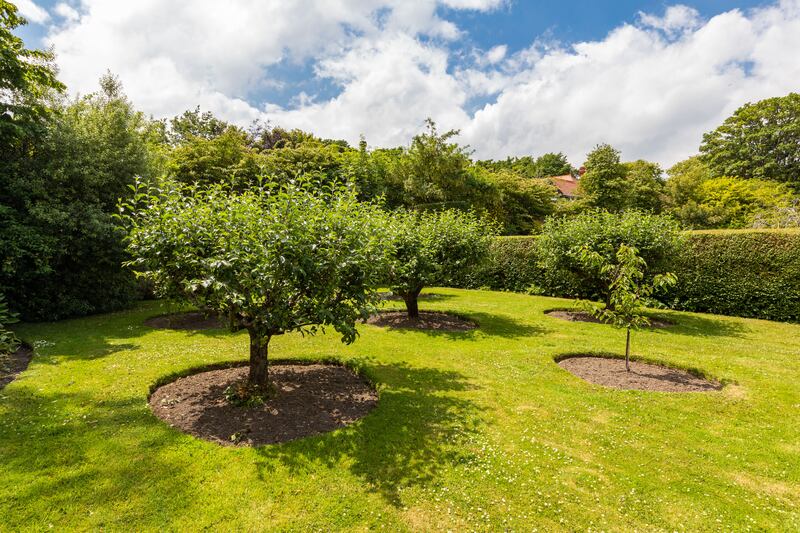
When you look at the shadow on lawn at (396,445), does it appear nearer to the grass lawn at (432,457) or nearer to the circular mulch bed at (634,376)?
the grass lawn at (432,457)

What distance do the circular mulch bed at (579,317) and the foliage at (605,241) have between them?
0.99 metres

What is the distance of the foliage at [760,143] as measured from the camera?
41.5m

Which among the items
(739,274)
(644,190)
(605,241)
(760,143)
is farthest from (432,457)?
(760,143)

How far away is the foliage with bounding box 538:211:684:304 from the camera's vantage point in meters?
12.2

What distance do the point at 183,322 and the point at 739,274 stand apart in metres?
18.6

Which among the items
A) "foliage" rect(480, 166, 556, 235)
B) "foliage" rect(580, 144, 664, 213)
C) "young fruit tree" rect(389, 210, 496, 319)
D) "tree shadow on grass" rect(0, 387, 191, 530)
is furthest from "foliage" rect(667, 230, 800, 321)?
"foliage" rect(580, 144, 664, 213)

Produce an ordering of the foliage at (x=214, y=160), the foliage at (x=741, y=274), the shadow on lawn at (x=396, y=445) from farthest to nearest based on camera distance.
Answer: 1. the foliage at (x=214, y=160)
2. the foliage at (x=741, y=274)
3. the shadow on lawn at (x=396, y=445)

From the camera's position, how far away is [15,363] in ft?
27.1

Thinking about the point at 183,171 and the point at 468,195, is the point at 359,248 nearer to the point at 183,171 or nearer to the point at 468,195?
the point at 183,171

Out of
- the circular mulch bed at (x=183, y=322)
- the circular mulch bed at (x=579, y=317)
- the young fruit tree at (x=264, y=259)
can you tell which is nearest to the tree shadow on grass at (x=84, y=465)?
the young fruit tree at (x=264, y=259)

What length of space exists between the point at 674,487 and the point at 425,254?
317 inches

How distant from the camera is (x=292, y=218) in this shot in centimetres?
550

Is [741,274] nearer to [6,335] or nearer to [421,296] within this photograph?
[421,296]

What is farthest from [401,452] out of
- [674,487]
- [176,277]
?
[176,277]
